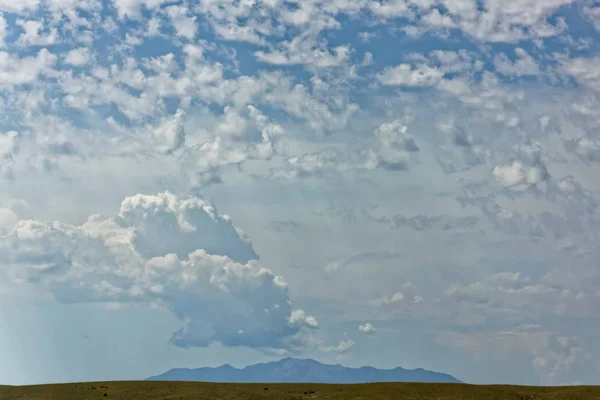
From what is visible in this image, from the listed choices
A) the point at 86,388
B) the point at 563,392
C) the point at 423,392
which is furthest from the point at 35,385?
the point at 563,392

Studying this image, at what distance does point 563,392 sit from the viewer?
144125 mm

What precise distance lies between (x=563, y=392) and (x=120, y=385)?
231 ft

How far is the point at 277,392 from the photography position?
462 feet

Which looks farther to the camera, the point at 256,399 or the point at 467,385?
the point at 467,385

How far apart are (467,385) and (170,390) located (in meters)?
48.0

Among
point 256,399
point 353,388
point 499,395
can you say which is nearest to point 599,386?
point 499,395

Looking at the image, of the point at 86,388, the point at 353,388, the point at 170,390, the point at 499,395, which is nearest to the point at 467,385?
the point at 499,395

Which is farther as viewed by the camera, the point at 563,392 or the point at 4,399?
the point at 563,392

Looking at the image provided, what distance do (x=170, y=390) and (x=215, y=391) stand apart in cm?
697

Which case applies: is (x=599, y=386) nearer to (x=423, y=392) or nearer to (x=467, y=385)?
(x=467, y=385)

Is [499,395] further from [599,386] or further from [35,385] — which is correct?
[35,385]

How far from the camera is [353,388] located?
475 feet

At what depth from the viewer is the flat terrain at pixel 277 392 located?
5374 inches

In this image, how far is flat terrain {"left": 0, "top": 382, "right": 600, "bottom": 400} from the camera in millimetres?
136500
